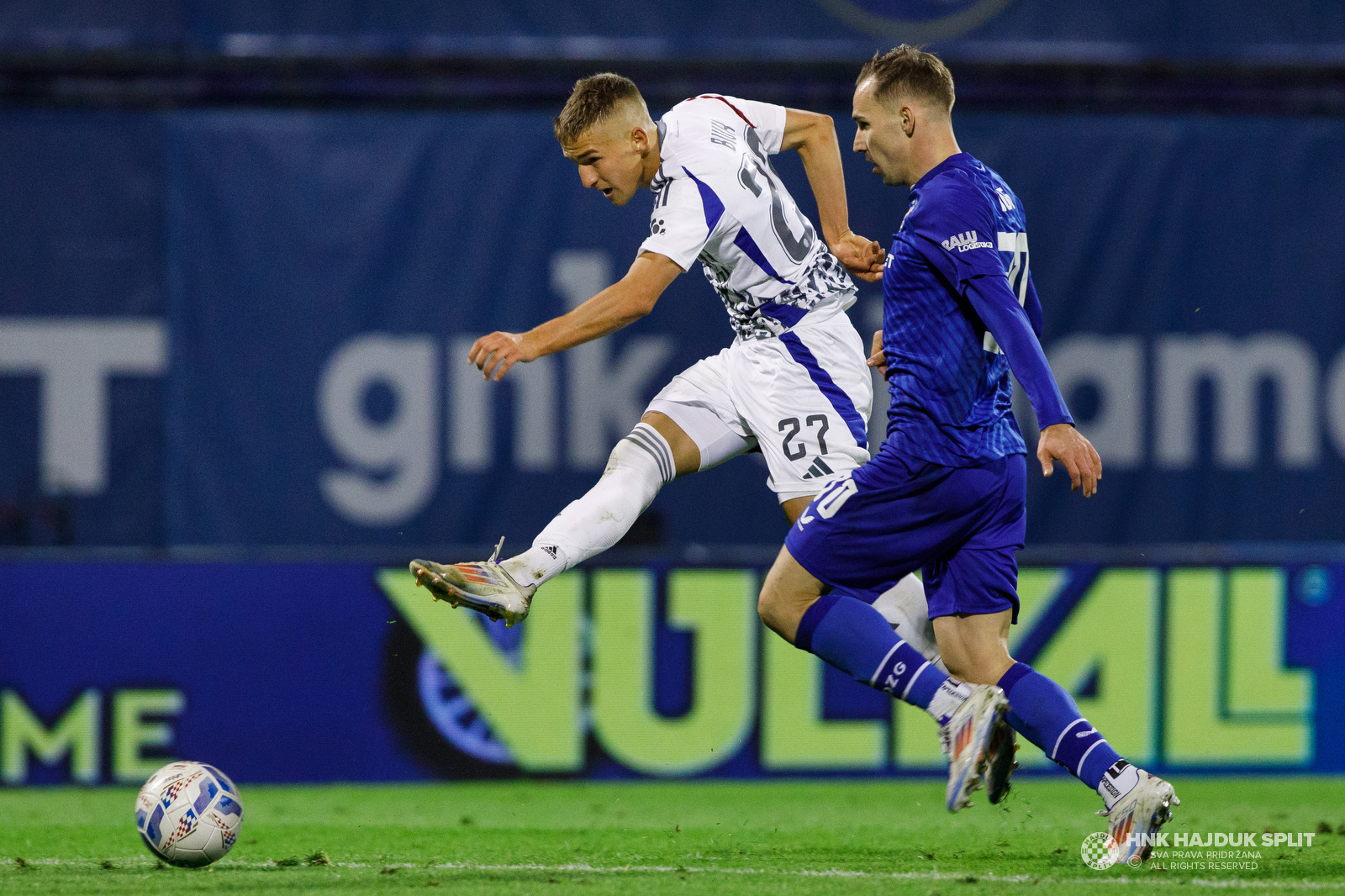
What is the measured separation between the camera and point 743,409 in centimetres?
502

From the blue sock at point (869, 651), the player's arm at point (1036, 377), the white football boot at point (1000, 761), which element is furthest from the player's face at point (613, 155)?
the white football boot at point (1000, 761)

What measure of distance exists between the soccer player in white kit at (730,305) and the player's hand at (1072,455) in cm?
102

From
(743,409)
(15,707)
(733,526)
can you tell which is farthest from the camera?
(733,526)

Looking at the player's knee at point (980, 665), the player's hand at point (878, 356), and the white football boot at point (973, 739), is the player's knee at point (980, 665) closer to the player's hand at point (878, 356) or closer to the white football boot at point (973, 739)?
the white football boot at point (973, 739)

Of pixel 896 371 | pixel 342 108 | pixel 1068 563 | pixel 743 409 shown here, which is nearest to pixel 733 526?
pixel 1068 563

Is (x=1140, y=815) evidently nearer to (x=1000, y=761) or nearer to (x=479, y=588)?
(x=1000, y=761)

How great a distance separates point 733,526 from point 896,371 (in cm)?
536

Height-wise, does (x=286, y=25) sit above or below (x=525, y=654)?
above

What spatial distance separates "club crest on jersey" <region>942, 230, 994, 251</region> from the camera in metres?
4.17

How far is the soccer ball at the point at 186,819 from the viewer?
15.0ft

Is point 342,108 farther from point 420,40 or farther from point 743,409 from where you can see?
point 743,409

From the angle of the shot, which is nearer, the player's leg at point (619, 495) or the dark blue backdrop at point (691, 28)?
the player's leg at point (619, 495)

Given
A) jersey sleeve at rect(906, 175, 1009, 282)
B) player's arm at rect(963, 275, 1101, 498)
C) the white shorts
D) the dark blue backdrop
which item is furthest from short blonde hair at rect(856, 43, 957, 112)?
the dark blue backdrop

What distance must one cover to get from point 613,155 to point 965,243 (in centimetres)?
118
